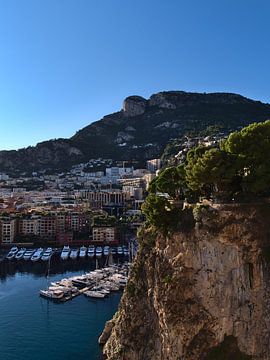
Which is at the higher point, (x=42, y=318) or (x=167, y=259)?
(x=167, y=259)

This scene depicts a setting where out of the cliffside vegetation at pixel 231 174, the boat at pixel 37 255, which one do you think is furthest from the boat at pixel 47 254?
the cliffside vegetation at pixel 231 174

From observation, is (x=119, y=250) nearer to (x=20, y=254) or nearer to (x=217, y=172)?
(x=20, y=254)

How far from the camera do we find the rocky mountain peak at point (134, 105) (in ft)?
598

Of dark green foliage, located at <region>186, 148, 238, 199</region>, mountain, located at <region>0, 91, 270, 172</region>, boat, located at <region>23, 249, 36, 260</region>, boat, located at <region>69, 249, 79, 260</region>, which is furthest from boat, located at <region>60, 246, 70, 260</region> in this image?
mountain, located at <region>0, 91, 270, 172</region>

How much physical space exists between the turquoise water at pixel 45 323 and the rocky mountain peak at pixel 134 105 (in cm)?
13543

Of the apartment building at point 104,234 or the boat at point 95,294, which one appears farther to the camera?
the apartment building at point 104,234

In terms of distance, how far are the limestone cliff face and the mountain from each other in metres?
126

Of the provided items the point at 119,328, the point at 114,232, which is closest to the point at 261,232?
the point at 119,328

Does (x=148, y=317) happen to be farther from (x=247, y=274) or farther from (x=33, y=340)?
(x=33, y=340)

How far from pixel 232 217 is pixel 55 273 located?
40099 mm

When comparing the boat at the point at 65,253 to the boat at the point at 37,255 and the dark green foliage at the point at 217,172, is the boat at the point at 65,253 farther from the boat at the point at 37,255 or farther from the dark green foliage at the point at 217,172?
the dark green foliage at the point at 217,172

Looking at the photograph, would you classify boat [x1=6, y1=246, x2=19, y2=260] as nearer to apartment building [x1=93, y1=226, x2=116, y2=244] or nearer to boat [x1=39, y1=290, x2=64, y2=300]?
apartment building [x1=93, y1=226, x2=116, y2=244]

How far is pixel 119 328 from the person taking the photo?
27188mm

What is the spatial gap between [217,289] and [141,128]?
157m
